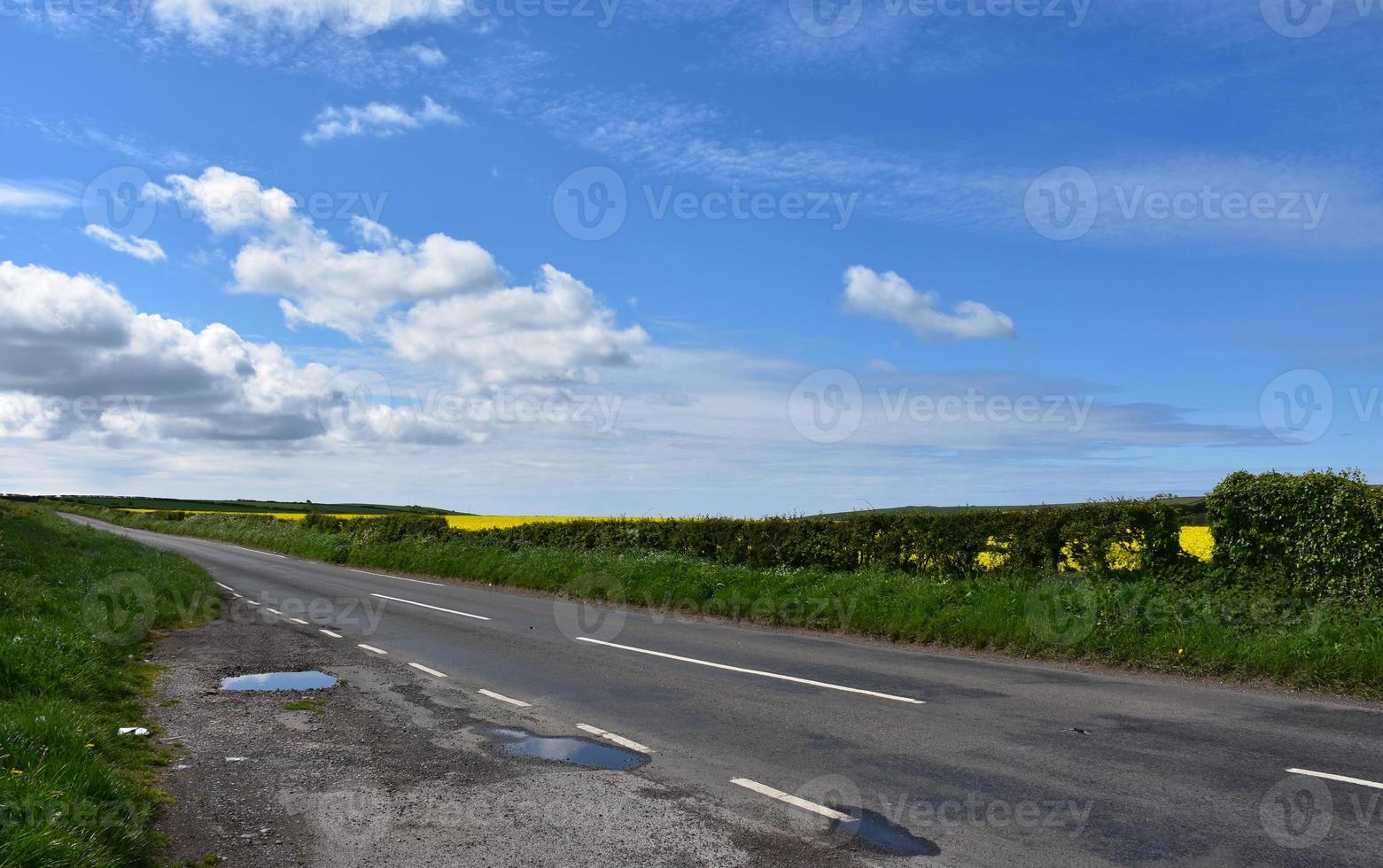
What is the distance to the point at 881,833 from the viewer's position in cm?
586

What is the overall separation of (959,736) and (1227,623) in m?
6.91

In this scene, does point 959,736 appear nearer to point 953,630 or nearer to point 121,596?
point 953,630

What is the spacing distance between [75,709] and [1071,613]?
12838mm

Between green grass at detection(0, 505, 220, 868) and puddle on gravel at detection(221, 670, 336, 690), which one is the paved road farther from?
green grass at detection(0, 505, 220, 868)

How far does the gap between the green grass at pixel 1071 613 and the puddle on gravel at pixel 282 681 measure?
8746mm

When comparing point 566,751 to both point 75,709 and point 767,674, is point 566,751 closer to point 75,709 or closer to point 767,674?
point 767,674

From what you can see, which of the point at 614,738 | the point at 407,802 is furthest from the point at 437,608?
the point at 407,802

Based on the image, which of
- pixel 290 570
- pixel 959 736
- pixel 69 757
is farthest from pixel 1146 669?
pixel 290 570

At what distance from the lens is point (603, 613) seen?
1927 cm

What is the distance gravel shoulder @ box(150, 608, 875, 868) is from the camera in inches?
220

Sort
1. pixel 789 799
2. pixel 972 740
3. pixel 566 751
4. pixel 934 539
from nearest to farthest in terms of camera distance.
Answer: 1. pixel 789 799
2. pixel 566 751
3. pixel 972 740
4. pixel 934 539

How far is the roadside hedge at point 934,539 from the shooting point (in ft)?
50.8

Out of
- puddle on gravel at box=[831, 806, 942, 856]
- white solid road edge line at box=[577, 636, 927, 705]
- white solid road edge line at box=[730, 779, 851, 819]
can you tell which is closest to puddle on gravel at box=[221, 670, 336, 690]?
white solid road edge line at box=[577, 636, 927, 705]

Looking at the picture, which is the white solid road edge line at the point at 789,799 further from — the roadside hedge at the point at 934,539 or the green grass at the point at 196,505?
the green grass at the point at 196,505
